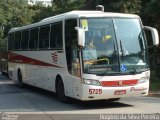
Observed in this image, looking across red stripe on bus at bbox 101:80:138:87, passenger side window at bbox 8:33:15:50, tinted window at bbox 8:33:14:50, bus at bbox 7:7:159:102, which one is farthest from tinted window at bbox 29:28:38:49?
red stripe on bus at bbox 101:80:138:87

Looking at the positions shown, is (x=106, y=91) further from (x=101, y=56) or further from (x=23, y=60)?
(x=23, y=60)

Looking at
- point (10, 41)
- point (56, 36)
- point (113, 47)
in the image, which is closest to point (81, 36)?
point (113, 47)

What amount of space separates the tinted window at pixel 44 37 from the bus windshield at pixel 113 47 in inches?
151

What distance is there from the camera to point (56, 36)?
1672 cm

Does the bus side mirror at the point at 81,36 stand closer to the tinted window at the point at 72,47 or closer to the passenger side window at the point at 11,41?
the tinted window at the point at 72,47

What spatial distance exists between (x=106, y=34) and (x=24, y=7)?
3667cm

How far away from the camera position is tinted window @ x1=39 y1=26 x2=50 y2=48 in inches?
711

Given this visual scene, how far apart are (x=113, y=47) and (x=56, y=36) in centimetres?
306

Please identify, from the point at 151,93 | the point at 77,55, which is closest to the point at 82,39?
the point at 77,55

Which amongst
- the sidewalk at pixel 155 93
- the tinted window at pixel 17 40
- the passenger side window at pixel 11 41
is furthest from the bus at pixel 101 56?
the passenger side window at pixel 11 41

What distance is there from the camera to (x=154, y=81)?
928 inches

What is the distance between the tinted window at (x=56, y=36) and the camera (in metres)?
16.3

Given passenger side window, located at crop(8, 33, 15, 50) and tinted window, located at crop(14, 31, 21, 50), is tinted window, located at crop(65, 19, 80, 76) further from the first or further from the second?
passenger side window, located at crop(8, 33, 15, 50)

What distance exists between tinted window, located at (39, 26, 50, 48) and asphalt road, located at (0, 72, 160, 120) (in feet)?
7.28
